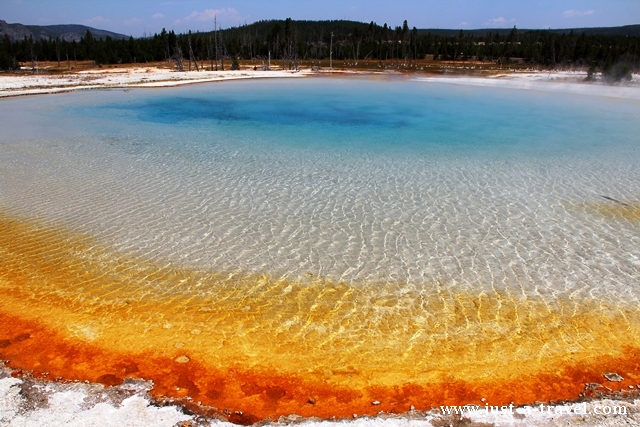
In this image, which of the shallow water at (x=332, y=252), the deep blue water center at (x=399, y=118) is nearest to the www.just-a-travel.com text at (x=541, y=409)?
the shallow water at (x=332, y=252)

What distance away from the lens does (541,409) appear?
3389 millimetres

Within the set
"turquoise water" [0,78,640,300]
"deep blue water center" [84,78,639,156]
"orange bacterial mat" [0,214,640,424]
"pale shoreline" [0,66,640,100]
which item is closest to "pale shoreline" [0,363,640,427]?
"orange bacterial mat" [0,214,640,424]

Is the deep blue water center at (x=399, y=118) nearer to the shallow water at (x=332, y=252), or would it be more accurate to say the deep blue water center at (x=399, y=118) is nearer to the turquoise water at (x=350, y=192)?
A: the turquoise water at (x=350, y=192)

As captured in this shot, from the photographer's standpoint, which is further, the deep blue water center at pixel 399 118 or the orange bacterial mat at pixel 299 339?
the deep blue water center at pixel 399 118

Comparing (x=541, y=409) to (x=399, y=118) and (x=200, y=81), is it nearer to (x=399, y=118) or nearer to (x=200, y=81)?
(x=399, y=118)

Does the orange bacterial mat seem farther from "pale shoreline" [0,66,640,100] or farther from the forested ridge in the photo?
the forested ridge

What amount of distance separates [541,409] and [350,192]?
5.37 m

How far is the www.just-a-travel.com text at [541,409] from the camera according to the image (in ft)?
11.0

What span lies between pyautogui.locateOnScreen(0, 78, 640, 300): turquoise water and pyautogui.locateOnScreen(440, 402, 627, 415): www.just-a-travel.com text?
1.81m

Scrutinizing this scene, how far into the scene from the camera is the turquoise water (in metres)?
5.76

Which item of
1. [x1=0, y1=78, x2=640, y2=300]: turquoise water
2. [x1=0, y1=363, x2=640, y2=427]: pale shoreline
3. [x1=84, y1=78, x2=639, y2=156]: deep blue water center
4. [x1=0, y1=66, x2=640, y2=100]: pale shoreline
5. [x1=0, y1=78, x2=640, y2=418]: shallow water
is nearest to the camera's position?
[x1=0, y1=363, x2=640, y2=427]: pale shoreline

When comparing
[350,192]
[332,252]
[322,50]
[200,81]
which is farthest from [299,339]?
[322,50]

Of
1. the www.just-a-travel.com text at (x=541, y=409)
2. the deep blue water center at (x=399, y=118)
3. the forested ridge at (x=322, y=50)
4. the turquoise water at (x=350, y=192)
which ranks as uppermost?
the forested ridge at (x=322, y=50)

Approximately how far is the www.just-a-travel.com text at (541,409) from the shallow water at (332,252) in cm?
14
